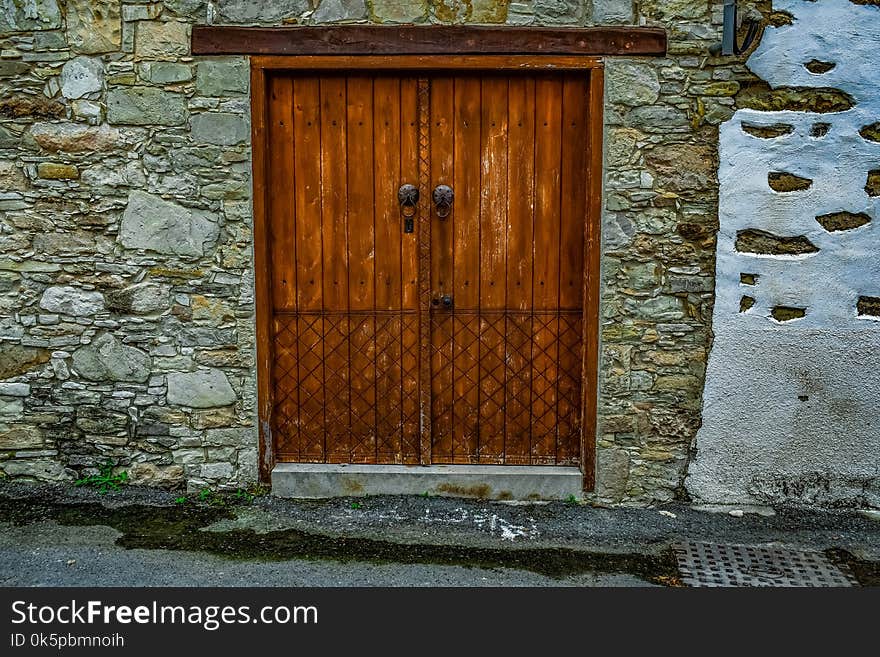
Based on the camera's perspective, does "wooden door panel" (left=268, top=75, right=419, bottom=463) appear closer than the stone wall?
No

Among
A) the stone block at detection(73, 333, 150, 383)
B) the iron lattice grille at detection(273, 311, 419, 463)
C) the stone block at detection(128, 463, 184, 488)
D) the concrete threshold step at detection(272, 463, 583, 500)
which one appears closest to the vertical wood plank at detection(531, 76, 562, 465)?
the concrete threshold step at detection(272, 463, 583, 500)

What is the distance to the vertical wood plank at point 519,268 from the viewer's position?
479 cm

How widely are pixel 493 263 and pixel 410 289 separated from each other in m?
0.49

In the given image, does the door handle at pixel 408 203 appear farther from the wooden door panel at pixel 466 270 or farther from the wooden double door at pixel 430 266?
the wooden door panel at pixel 466 270

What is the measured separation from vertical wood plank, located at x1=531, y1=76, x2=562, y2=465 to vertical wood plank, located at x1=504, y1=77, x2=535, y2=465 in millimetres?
34

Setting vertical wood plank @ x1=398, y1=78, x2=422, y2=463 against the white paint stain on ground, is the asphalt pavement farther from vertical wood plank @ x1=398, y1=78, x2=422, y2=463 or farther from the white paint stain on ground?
vertical wood plank @ x1=398, y1=78, x2=422, y2=463

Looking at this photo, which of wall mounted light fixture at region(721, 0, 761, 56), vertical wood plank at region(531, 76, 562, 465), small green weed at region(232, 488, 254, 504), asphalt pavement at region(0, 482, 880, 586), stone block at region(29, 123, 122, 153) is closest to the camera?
asphalt pavement at region(0, 482, 880, 586)

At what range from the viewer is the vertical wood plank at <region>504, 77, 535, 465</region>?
4.79 m

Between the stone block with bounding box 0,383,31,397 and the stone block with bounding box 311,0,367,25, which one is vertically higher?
the stone block with bounding box 311,0,367,25

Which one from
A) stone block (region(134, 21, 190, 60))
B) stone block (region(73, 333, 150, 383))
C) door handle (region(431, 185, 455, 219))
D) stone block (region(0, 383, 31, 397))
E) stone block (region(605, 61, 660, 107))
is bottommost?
stone block (region(0, 383, 31, 397))

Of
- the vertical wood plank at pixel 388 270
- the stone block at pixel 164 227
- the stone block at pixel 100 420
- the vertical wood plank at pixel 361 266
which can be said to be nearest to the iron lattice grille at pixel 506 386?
the vertical wood plank at pixel 388 270

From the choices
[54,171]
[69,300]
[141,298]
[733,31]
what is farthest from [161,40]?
[733,31]

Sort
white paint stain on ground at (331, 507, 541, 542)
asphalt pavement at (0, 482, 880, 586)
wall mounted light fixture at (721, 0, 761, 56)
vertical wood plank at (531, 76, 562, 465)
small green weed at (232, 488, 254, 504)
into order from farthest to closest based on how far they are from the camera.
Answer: small green weed at (232, 488, 254, 504) → vertical wood plank at (531, 76, 562, 465) → white paint stain on ground at (331, 507, 541, 542) → wall mounted light fixture at (721, 0, 761, 56) → asphalt pavement at (0, 482, 880, 586)

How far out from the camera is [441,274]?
4898 millimetres
